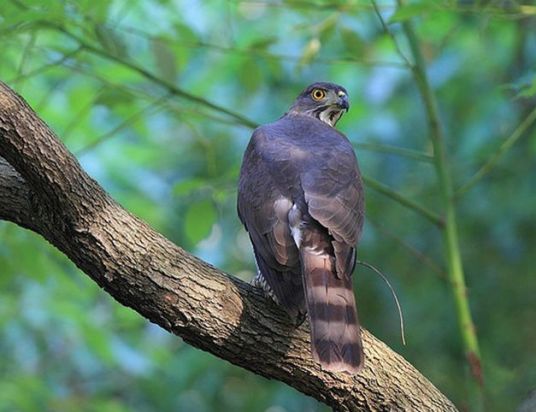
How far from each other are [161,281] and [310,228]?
0.56 metres

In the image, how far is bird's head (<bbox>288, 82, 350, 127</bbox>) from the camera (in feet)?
17.7

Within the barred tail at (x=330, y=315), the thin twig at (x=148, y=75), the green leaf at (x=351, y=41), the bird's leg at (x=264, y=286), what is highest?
the green leaf at (x=351, y=41)

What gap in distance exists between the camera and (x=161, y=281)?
3783 mm

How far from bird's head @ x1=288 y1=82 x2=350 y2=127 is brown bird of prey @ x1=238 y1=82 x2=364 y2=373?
78cm

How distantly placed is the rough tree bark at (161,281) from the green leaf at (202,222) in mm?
1126

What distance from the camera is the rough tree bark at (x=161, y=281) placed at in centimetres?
361

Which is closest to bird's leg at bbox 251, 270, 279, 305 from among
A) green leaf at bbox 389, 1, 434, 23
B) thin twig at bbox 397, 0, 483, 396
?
green leaf at bbox 389, 1, 434, 23

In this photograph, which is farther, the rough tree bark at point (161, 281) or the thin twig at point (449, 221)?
the thin twig at point (449, 221)

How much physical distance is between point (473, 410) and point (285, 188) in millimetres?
1476

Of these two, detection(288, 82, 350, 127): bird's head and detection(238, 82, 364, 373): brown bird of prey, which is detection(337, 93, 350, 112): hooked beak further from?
detection(238, 82, 364, 373): brown bird of prey

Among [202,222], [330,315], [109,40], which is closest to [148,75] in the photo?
[109,40]

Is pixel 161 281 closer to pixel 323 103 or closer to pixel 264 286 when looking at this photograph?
pixel 264 286

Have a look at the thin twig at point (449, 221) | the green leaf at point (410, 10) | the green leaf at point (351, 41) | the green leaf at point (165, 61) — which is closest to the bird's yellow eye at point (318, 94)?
the green leaf at point (351, 41)

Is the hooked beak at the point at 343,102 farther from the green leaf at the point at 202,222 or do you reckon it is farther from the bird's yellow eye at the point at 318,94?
the green leaf at the point at 202,222
